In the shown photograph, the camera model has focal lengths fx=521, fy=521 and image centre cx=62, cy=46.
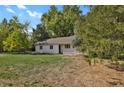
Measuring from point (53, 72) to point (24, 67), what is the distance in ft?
1.49

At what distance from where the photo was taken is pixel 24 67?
26.4ft

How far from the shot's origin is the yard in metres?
7.91

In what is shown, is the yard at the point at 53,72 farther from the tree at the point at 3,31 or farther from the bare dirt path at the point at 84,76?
the tree at the point at 3,31

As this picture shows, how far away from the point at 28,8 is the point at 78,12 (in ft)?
2.54

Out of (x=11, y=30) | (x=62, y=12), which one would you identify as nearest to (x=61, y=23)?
(x=62, y=12)

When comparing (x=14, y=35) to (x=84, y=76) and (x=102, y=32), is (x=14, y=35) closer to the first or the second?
(x=84, y=76)

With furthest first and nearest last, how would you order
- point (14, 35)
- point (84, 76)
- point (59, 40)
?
point (59, 40)
point (14, 35)
point (84, 76)

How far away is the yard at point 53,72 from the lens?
7914 millimetres

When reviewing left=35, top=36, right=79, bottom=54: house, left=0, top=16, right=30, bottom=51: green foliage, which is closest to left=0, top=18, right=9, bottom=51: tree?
left=0, top=16, right=30, bottom=51: green foliage

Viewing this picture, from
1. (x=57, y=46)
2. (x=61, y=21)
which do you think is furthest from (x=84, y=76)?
(x=61, y=21)

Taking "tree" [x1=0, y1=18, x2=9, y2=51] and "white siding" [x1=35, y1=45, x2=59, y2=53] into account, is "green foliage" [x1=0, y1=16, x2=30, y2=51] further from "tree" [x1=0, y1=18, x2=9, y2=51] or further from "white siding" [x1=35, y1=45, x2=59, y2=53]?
"white siding" [x1=35, y1=45, x2=59, y2=53]

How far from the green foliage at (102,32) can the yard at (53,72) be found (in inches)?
8.9

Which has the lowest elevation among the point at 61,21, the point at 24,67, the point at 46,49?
the point at 24,67
